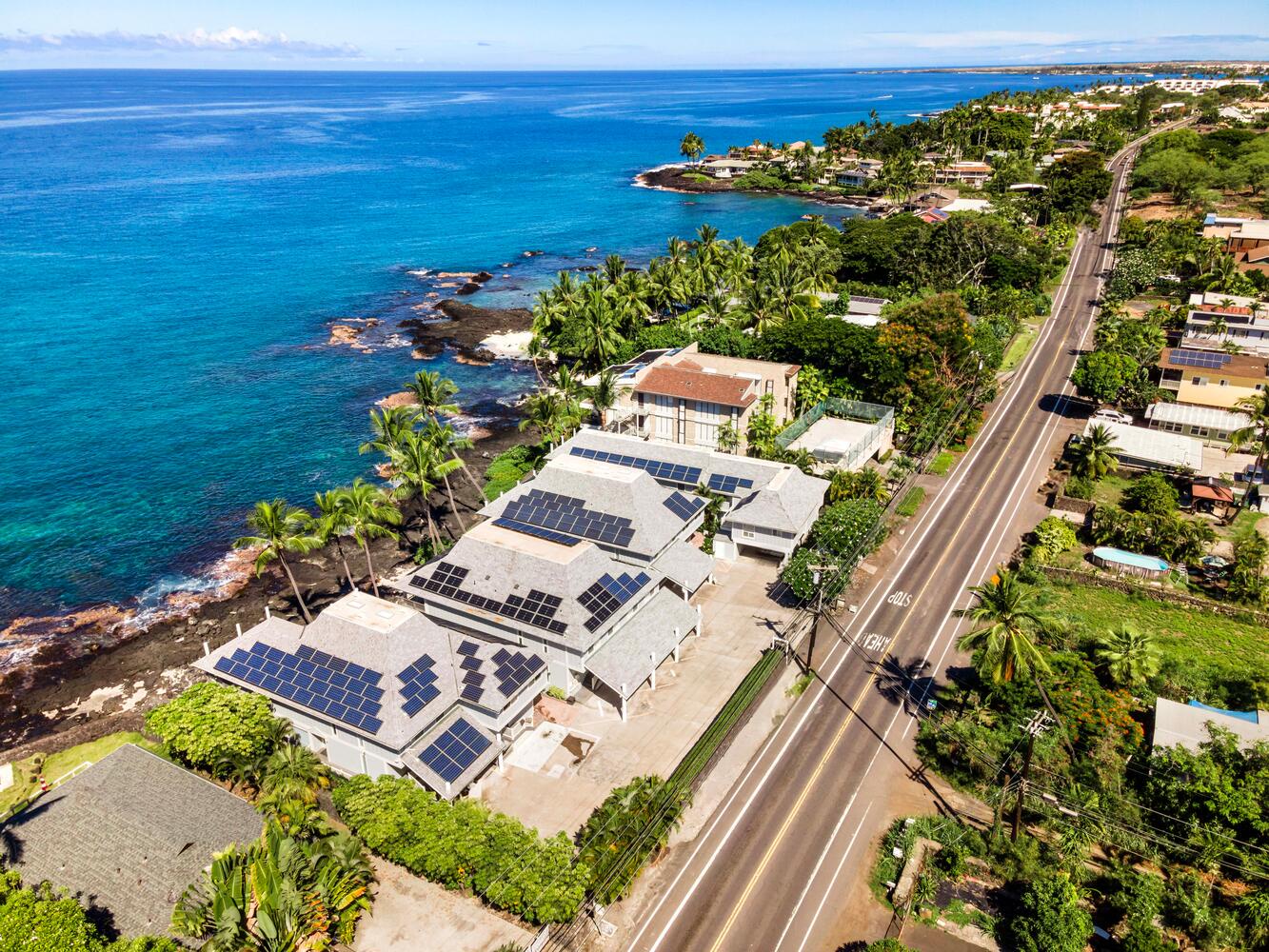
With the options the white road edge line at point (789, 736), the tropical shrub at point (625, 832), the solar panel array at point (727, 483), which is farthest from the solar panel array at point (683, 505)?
the tropical shrub at point (625, 832)

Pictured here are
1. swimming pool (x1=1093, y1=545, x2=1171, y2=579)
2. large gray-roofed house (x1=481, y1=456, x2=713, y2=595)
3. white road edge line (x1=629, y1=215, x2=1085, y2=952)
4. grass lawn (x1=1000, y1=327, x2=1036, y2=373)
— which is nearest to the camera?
white road edge line (x1=629, y1=215, x2=1085, y2=952)

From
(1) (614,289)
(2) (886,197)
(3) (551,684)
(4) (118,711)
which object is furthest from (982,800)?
(2) (886,197)

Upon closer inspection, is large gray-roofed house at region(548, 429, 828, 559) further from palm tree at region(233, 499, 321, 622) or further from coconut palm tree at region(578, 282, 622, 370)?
coconut palm tree at region(578, 282, 622, 370)

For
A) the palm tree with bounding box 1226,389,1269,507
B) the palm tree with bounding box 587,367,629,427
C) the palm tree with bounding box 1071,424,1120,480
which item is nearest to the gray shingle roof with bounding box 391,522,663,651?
the palm tree with bounding box 587,367,629,427

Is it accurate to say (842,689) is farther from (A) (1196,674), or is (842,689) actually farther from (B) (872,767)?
(A) (1196,674)

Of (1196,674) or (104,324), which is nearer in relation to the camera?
(1196,674)
